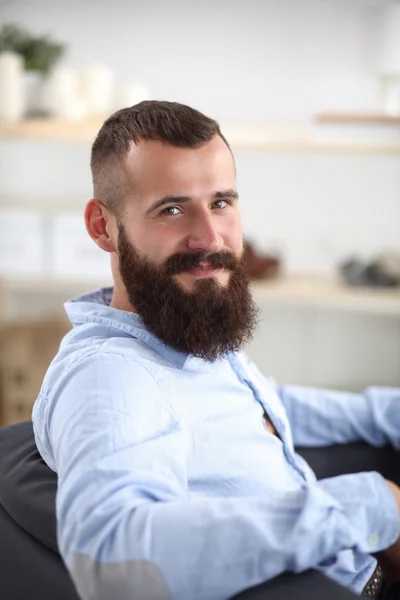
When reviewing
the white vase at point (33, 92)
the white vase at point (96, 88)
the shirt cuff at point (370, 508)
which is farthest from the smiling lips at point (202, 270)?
the white vase at point (33, 92)

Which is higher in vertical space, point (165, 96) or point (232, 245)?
point (165, 96)

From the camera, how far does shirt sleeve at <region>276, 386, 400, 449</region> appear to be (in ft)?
4.90

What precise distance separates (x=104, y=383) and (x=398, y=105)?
2.24m

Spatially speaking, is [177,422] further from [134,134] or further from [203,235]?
[134,134]

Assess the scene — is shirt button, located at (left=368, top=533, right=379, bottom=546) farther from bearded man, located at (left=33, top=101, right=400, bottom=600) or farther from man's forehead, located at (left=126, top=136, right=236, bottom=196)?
man's forehead, located at (left=126, top=136, right=236, bottom=196)

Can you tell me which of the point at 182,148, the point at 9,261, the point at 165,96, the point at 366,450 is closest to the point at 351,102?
the point at 165,96

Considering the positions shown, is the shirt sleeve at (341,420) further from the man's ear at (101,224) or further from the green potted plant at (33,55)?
the green potted plant at (33,55)

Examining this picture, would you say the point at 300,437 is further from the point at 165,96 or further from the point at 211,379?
the point at 165,96

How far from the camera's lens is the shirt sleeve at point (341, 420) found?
1.49 metres

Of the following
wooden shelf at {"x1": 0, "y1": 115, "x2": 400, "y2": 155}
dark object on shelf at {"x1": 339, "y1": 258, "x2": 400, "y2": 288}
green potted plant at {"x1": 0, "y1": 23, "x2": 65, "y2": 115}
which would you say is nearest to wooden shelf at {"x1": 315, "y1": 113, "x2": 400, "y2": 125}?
wooden shelf at {"x1": 0, "y1": 115, "x2": 400, "y2": 155}

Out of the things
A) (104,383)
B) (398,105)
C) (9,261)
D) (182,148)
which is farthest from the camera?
(9,261)

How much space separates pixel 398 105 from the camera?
2.92m

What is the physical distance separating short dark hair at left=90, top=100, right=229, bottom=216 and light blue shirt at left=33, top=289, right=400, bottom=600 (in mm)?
172

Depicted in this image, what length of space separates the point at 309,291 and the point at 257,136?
563 mm
